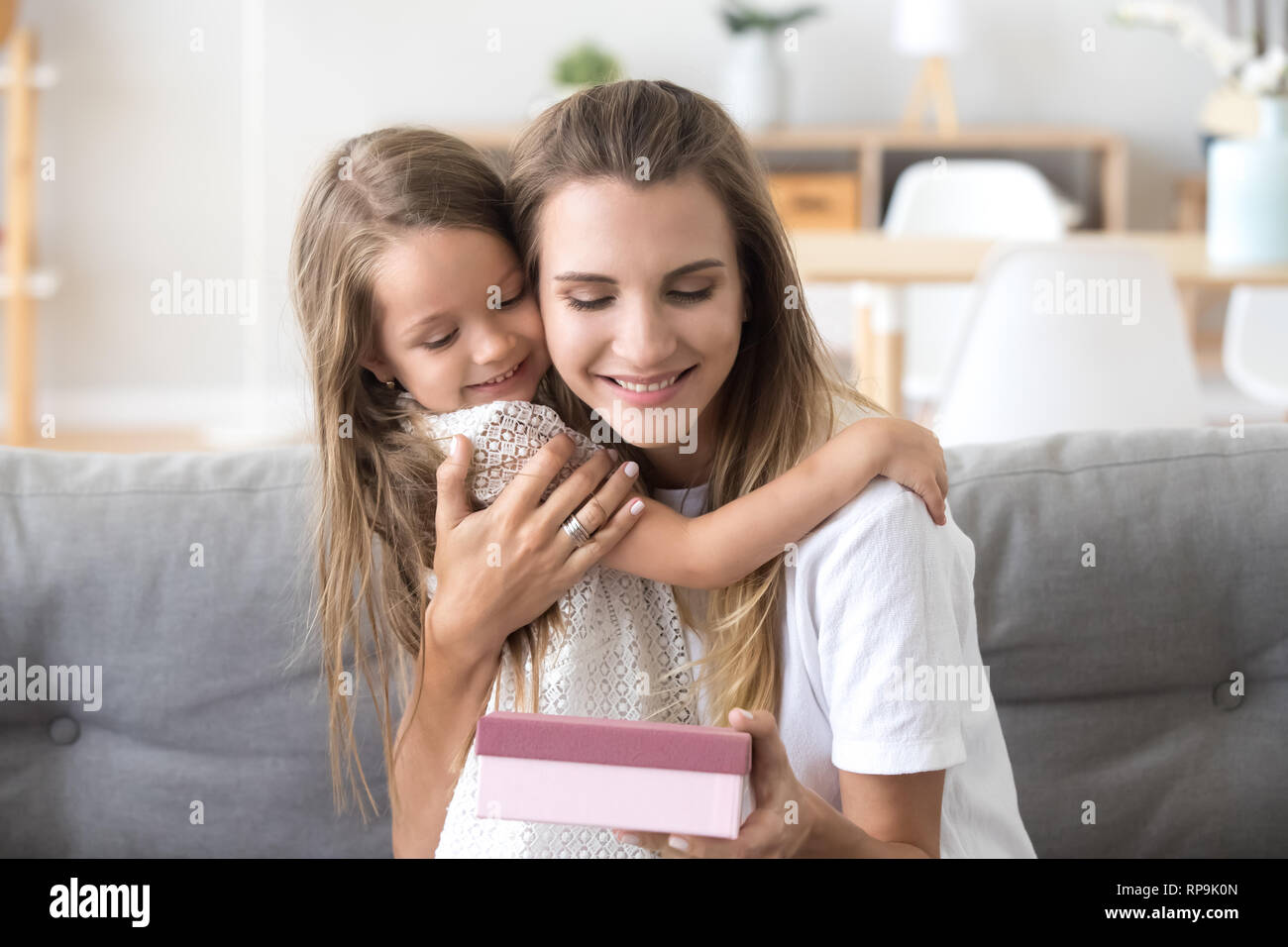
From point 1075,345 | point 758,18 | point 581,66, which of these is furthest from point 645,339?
point 758,18

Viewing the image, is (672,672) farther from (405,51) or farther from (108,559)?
(405,51)

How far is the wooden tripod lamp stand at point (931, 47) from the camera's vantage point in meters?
4.84

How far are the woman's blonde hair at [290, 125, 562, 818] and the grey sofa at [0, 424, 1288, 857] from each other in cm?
16

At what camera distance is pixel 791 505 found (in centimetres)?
102

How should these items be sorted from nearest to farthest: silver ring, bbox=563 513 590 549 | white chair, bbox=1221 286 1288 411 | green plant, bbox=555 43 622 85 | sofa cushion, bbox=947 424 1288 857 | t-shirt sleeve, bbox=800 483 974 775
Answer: t-shirt sleeve, bbox=800 483 974 775 < silver ring, bbox=563 513 590 549 < sofa cushion, bbox=947 424 1288 857 < white chair, bbox=1221 286 1288 411 < green plant, bbox=555 43 622 85

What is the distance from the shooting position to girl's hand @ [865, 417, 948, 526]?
1.01 m

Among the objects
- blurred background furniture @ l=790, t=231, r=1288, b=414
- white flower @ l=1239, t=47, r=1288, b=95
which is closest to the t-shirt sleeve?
blurred background furniture @ l=790, t=231, r=1288, b=414

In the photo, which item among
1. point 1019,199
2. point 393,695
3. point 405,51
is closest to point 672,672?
point 393,695

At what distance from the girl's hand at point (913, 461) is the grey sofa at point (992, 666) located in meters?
0.36

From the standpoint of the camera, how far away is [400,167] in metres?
1.14

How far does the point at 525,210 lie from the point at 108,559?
598mm

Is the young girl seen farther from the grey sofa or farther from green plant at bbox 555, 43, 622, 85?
green plant at bbox 555, 43, 622, 85

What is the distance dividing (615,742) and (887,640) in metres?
0.25

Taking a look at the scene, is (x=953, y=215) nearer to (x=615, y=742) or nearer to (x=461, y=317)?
(x=461, y=317)
